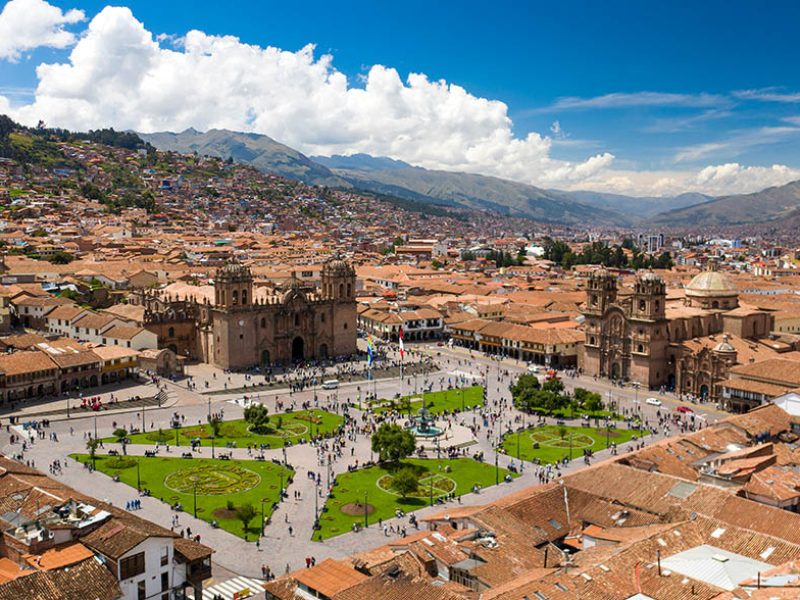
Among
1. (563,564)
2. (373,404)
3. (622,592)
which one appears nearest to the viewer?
(622,592)

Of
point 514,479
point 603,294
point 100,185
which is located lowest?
point 514,479

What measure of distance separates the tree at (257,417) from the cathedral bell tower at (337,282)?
27.4 m

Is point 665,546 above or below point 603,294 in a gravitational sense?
below

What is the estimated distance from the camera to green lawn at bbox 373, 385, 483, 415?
57.8 meters

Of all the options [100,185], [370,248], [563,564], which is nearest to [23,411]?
[563,564]

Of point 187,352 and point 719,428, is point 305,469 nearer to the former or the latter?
point 719,428

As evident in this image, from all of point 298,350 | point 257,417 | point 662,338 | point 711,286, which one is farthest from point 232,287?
point 711,286

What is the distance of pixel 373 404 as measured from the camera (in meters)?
58.7

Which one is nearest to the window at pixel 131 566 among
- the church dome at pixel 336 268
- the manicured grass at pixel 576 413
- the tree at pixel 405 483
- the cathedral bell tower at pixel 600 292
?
the tree at pixel 405 483

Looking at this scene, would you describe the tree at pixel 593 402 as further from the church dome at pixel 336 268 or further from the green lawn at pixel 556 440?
the church dome at pixel 336 268

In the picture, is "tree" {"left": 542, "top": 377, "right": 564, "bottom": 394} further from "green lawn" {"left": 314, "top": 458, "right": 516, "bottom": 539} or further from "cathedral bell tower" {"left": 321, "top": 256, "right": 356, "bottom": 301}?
"cathedral bell tower" {"left": 321, "top": 256, "right": 356, "bottom": 301}

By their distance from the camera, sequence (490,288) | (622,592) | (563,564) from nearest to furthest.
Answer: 1. (622,592)
2. (563,564)
3. (490,288)

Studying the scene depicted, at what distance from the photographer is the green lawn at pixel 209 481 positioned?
3734 centimetres

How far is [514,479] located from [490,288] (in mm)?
76277
